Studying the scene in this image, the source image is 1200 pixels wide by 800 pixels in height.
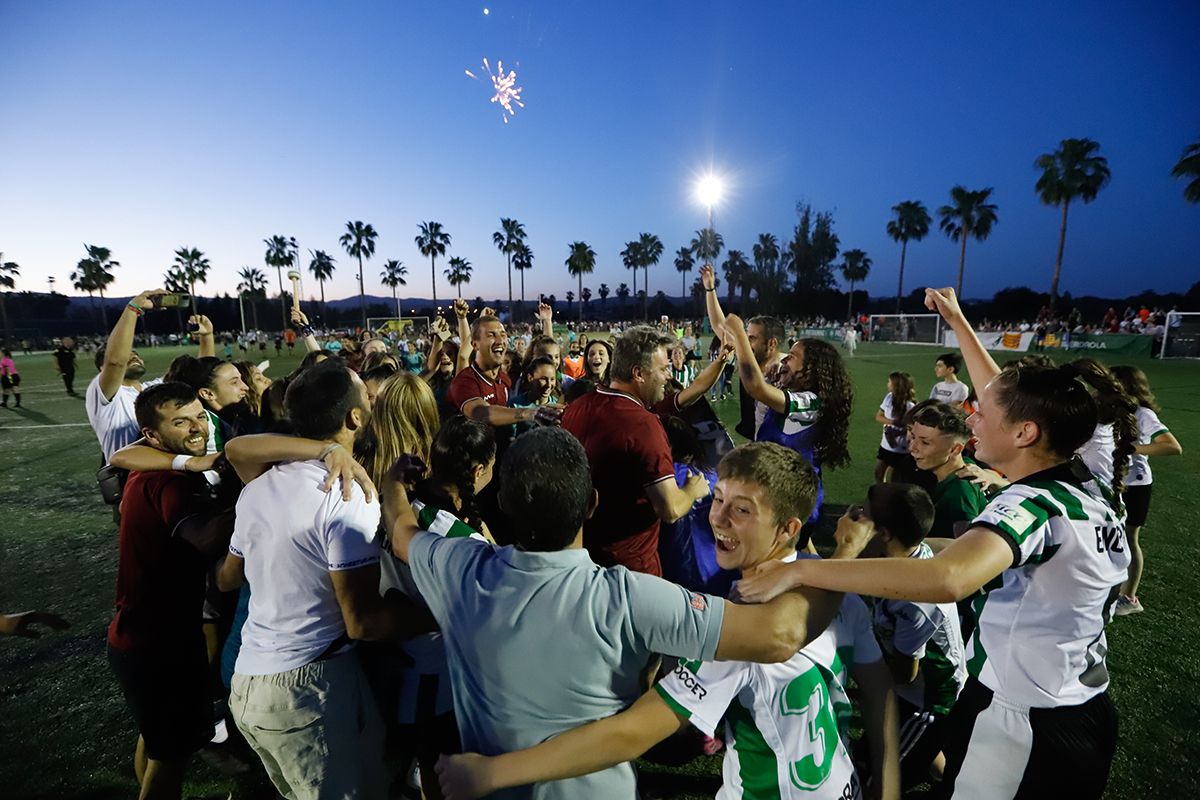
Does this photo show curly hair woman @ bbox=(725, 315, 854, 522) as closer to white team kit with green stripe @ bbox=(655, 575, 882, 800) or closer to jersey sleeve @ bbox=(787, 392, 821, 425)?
jersey sleeve @ bbox=(787, 392, 821, 425)

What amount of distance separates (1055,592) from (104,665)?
6.06 m

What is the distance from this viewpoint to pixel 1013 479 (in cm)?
193

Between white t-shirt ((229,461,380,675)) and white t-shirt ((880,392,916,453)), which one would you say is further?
white t-shirt ((880,392,916,453))

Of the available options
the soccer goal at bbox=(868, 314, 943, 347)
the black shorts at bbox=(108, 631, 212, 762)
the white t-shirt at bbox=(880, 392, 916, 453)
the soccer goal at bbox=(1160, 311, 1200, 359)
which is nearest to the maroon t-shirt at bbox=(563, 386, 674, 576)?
the black shorts at bbox=(108, 631, 212, 762)

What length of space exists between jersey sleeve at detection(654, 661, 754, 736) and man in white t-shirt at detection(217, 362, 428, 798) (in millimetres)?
1158

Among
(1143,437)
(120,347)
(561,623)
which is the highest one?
(120,347)

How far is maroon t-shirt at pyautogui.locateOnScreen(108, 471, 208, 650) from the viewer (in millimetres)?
2531

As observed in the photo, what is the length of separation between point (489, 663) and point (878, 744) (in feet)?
4.21

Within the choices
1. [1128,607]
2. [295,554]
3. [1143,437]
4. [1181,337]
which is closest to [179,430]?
[295,554]

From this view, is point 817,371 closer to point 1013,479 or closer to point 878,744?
point 1013,479

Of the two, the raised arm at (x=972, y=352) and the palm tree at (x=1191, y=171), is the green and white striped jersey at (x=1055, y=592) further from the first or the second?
the palm tree at (x=1191, y=171)

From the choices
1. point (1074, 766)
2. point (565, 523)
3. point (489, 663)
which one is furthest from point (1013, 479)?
point (489, 663)

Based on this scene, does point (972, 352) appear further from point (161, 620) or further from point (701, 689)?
point (161, 620)

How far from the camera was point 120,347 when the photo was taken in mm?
4098
